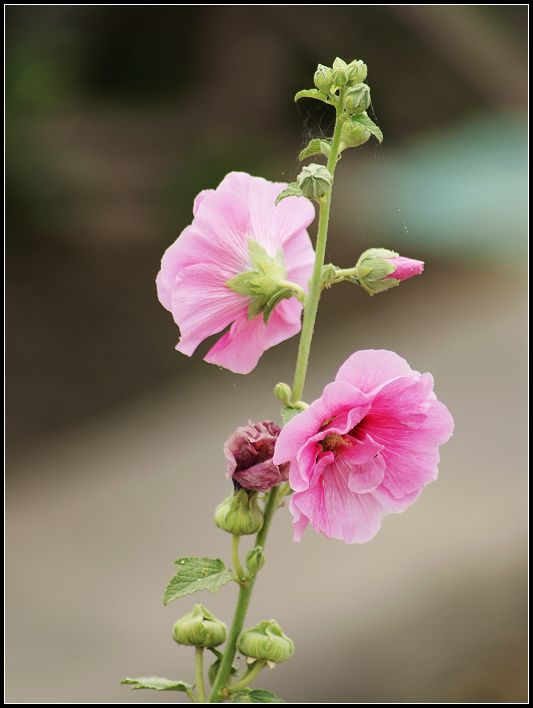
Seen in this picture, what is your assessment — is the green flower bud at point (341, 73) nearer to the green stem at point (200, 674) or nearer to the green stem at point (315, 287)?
the green stem at point (315, 287)

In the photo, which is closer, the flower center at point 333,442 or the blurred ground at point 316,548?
the flower center at point 333,442

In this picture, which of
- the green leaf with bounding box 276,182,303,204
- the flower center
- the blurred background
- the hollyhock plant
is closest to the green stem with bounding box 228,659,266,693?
the hollyhock plant

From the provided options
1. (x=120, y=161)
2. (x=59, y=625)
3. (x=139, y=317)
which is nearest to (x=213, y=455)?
(x=139, y=317)

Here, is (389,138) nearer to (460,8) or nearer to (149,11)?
(460,8)

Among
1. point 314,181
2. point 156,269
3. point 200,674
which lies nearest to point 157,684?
point 200,674

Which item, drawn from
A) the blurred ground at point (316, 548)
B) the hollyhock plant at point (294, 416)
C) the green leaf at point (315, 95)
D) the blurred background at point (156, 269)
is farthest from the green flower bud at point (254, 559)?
the blurred background at point (156, 269)
